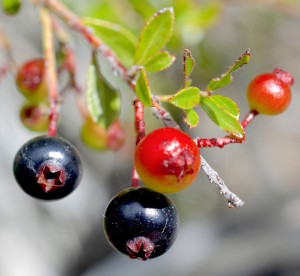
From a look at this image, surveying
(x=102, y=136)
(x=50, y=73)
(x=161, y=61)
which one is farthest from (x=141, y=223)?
(x=102, y=136)

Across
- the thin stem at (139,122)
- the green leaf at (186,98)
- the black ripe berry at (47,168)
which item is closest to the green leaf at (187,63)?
the green leaf at (186,98)

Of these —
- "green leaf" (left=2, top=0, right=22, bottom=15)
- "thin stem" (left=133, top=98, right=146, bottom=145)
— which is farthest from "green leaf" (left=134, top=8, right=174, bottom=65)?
"green leaf" (left=2, top=0, right=22, bottom=15)

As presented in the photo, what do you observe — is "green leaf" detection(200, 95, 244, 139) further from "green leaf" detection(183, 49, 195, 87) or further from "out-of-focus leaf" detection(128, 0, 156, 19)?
"out-of-focus leaf" detection(128, 0, 156, 19)

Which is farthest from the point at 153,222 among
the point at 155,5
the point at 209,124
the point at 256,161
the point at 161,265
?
the point at 256,161

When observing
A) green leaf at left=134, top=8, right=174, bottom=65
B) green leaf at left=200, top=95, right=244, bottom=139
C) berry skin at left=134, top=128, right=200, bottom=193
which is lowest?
berry skin at left=134, top=128, right=200, bottom=193

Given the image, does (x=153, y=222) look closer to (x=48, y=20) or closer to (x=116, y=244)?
(x=116, y=244)
